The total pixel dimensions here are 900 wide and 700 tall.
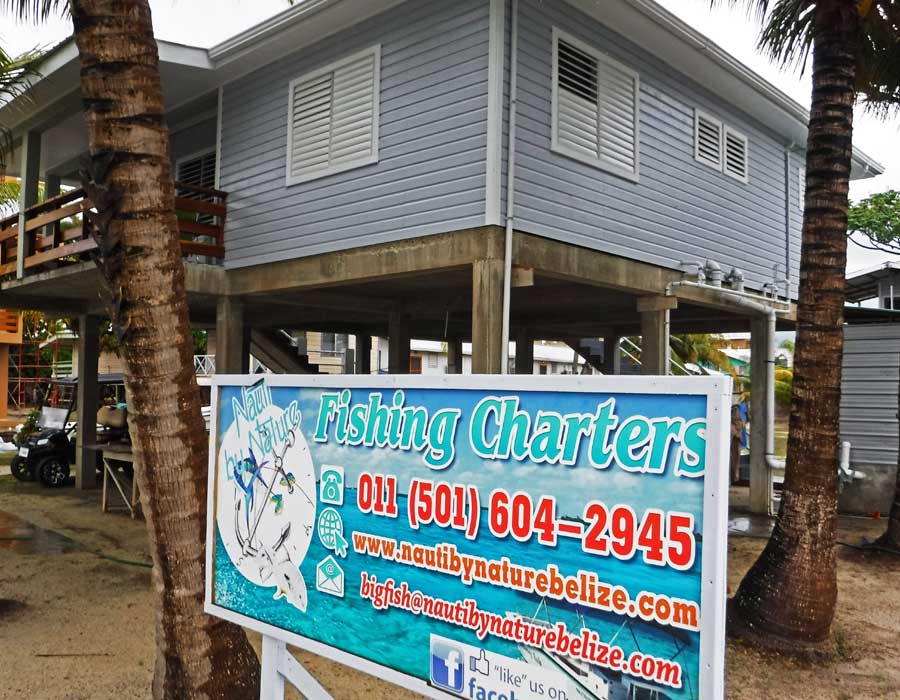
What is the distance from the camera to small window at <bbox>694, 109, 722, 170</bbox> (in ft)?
35.1

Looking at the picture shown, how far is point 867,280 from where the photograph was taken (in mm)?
17391

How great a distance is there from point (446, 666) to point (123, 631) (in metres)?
4.55

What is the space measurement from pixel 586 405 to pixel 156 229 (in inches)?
108

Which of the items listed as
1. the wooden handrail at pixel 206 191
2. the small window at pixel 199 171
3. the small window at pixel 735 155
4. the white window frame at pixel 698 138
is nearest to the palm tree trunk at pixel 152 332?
the wooden handrail at pixel 206 191

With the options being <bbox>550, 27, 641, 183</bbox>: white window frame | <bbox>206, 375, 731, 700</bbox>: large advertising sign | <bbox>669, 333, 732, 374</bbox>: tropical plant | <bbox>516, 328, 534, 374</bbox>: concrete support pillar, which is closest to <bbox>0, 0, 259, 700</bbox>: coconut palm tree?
<bbox>206, 375, 731, 700</bbox>: large advertising sign

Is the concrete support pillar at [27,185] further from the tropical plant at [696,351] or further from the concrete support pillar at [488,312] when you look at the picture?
the tropical plant at [696,351]

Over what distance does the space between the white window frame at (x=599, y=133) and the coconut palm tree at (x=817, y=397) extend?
2.76 m


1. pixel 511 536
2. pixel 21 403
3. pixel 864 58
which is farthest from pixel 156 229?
pixel 21 403

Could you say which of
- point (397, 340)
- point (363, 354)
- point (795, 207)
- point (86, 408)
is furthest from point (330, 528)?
point (363, 354)

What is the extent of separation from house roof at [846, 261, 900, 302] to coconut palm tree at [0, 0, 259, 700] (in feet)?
55.4

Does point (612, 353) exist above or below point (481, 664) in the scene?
above

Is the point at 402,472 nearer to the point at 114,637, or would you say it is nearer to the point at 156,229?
the point at 156,229

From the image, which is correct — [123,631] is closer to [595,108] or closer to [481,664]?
[481,664]

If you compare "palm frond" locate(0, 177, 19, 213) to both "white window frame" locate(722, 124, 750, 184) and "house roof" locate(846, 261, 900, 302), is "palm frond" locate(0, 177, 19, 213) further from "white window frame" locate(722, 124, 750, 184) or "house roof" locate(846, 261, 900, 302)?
"house roof" locate(846, 261, 900, 302)
